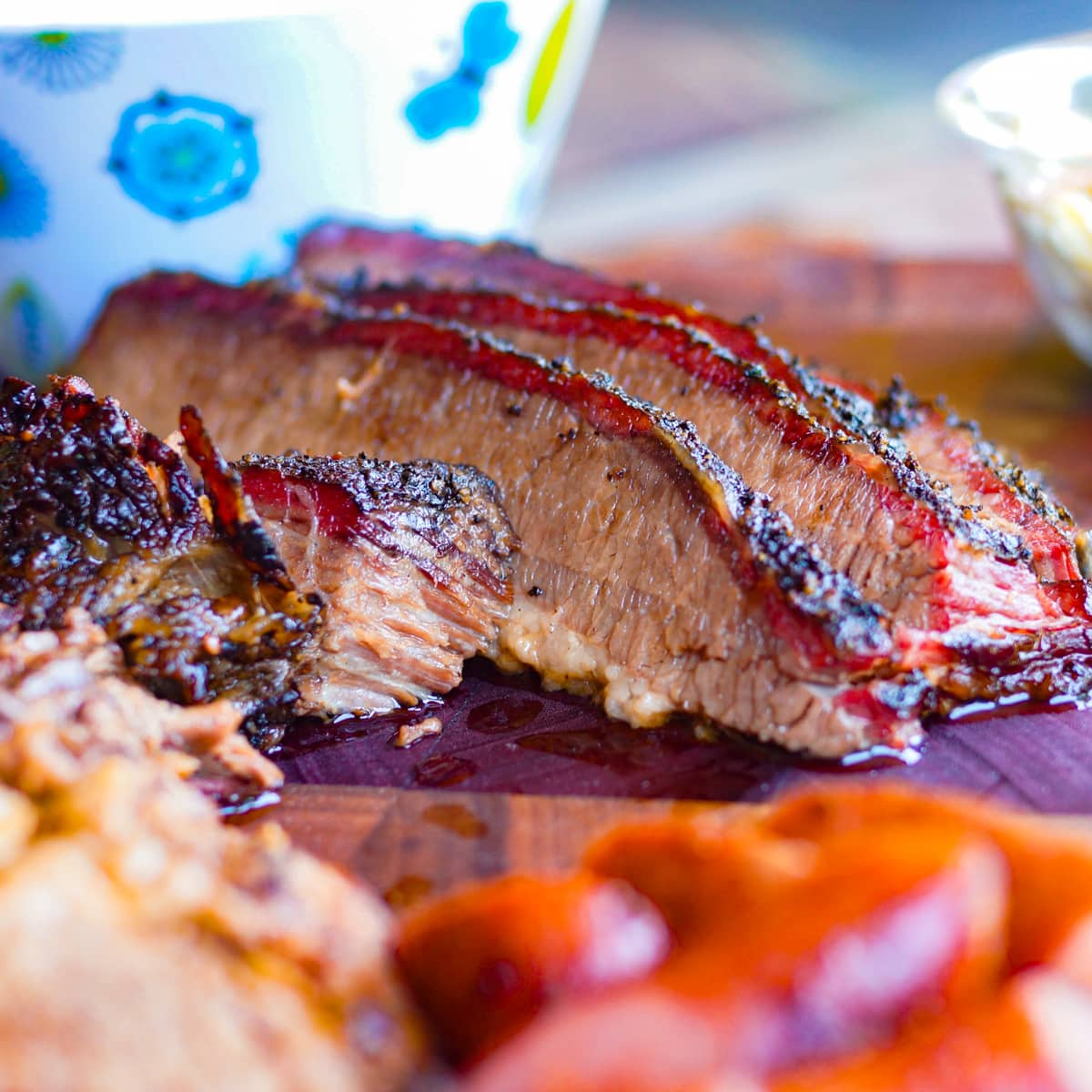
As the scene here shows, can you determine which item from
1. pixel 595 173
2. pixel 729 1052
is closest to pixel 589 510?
pixel 729 1052

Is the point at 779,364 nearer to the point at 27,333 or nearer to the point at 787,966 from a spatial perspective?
the point at 787,966

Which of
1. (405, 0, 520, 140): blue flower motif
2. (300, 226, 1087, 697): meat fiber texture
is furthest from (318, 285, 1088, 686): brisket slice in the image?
(405, 0, 520, 140): blue flower motif

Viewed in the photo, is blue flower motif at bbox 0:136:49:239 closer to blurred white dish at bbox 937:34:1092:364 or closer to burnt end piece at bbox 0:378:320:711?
burnt end piece at bbox 0:378:320:711

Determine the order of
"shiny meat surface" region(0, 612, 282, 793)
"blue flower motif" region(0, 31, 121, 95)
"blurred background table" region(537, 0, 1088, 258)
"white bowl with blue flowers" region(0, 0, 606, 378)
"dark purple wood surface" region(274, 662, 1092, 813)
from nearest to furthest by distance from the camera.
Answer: "shiny meat surface" region(0, 612, 282, 793) < "dark purple wood surface" region(274, 662, 1092, 813) < "blue flower motif" region(0, 31, 121, 95) < "white bowl with blue flowers" region(0, 0, 606, 378) < "blurred background table" region(537, 0, 1088, 258)

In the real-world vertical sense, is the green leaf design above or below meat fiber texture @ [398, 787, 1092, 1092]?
above

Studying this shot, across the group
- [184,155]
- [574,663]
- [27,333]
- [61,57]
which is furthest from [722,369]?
[27,333]

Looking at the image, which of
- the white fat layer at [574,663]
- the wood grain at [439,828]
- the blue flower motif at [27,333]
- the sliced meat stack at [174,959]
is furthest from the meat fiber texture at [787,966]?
the blue flower motif at [27,333]

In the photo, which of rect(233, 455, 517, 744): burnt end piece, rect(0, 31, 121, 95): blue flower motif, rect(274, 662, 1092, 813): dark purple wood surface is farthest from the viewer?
rect(0, 31, 121, 95): blue flower motif
